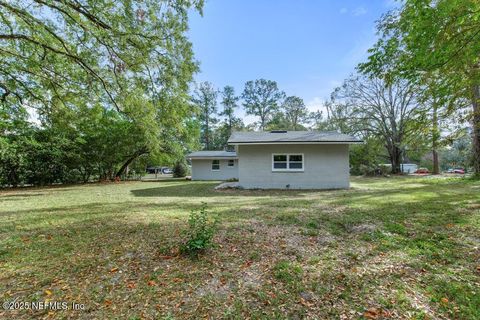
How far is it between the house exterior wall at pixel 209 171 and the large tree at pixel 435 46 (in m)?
17.9

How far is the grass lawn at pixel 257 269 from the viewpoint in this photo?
257 cm

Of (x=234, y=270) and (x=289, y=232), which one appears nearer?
(x=234, y=270)

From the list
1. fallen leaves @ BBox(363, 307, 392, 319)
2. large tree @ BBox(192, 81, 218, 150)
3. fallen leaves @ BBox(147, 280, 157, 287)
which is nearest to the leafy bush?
large tree @ BBox(192, 81, 218, 150)

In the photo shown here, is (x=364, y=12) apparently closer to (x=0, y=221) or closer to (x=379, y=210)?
(x=379, y=210)

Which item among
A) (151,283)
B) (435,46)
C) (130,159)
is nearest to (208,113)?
(130,159)

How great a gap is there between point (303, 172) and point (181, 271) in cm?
1051

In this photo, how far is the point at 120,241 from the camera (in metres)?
4.43

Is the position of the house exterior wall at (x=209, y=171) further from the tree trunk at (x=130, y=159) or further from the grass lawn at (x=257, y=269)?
the grass lawn at (x=257, y=269)

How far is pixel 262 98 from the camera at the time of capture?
46.2m

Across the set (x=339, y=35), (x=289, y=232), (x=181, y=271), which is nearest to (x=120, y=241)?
(x=181, y=271)

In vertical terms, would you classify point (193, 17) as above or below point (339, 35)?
below

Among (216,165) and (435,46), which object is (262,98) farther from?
(435,46)

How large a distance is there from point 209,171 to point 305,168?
39.7ft

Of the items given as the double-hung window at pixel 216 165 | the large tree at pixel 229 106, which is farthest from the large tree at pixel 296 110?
the double-hung window at pixel 216 165
